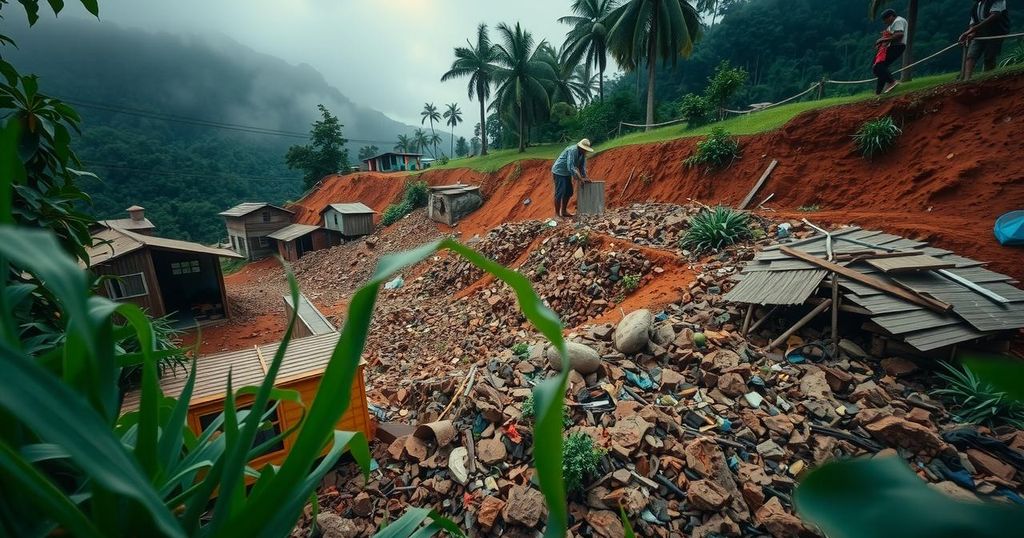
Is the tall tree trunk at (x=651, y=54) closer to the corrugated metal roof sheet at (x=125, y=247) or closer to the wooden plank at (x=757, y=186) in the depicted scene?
the wooden plank at (x=757, y=186)

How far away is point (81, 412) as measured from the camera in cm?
46

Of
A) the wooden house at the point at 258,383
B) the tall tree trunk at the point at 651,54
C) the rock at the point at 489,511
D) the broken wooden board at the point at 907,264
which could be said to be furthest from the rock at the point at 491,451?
the tall tree trunk at the point at 651,54

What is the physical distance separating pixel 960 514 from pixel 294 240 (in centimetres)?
2551

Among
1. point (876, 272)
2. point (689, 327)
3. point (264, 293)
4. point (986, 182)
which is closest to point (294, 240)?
point (264, 293)

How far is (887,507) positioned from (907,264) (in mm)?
5740

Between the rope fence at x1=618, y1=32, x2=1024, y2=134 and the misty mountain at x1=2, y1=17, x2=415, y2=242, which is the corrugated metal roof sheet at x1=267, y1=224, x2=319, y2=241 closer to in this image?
the misty mountain at x1=2, y1=17, x2=415, y2=242

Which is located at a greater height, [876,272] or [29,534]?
[29,534]

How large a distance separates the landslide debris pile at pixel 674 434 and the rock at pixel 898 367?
0.6 inches

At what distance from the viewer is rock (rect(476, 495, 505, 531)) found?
10.4 ft

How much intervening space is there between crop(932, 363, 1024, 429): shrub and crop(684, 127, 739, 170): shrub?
8155 mm

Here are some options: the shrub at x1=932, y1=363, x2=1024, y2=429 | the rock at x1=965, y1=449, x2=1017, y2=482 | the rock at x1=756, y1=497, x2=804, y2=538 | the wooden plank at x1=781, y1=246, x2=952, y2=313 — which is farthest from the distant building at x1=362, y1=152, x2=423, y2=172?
the rock at x1=965, y1=449, x2=1017, y2=482

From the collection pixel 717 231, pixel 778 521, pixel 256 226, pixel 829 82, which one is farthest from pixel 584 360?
pixel 256 226

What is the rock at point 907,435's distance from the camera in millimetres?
3248

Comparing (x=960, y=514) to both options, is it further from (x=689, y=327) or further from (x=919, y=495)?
(x=689, y=327)
